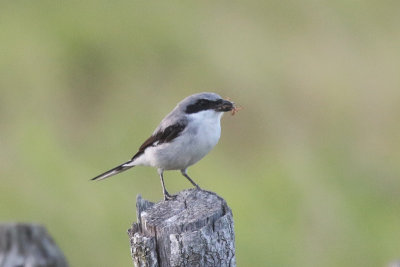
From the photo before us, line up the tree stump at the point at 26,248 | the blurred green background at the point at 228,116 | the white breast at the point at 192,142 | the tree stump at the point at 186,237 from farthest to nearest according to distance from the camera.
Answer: the blurred green background at the point at 228,116 < the white breast at the point at 192,142 < the tree stump at the point at 26,248 < the tree stump at the point at 186,237

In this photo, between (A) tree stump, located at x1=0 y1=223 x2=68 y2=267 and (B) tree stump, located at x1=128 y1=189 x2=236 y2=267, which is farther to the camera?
(A) tree stump, located at x1=0 y1=223 x2=68 y2=267

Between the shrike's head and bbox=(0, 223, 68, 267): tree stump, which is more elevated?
the shrike's head

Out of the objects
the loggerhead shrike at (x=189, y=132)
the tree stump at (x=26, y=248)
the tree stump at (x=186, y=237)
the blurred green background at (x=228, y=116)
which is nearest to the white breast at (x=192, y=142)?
the loggerhead shrike at (x=189, y=132)

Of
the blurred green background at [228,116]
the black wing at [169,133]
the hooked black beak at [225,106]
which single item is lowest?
the blurred green background at [228,116]

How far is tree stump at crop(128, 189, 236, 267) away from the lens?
15.2 feet

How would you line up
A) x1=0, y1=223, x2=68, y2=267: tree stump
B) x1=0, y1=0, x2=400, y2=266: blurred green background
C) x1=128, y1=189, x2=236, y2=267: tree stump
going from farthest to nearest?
x1=0, y1=0, x2=400, y2=266: blurred green background
x1=0, y1=223, x2=68, y2=267: tree stump
x1=128, y1=189, x2=236, y2=267: tree stump

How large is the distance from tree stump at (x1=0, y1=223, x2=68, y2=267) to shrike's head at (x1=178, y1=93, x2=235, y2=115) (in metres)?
1.70

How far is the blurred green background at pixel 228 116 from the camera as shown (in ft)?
37.3

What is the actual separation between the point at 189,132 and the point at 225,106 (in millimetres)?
269

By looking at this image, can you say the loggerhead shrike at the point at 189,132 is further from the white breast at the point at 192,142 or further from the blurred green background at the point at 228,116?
the blurred green background at the point at 228,116

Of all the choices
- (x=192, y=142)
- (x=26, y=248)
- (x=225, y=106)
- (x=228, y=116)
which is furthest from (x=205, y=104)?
(x=228, y=116)

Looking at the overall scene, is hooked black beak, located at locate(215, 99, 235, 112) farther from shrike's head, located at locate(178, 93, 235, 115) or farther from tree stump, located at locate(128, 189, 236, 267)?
tree stump, located at locate(128, 189, 236, 267)

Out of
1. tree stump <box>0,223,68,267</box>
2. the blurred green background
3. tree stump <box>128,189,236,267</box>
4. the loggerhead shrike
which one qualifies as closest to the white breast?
the loggerhead shrike

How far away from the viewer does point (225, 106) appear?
6754 mm
